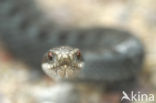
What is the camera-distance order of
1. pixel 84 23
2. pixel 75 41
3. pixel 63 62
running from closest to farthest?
1. pixel 63 62
2. pixel 75 41
3. pixel 84 23

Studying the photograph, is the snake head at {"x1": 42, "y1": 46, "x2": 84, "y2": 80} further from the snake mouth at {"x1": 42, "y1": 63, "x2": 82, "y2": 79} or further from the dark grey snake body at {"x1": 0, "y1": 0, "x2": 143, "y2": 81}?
the dark grey snake body at {"x1": 0, "y1": 0, "x2": 143, "y2": 81}

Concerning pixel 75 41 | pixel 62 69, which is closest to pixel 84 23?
pixel 75 41

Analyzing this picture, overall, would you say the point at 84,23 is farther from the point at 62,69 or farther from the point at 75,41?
the point at 62,69

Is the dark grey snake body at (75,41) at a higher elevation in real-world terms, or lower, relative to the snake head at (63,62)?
higher

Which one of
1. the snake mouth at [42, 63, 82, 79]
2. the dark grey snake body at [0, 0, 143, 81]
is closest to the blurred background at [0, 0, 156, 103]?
the dark grey snake body at [0, 0, 143, 81]

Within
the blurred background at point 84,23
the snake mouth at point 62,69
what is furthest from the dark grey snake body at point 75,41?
the snake mouth at point 62,69

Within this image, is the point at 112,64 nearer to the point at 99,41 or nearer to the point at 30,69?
the point at 99,41

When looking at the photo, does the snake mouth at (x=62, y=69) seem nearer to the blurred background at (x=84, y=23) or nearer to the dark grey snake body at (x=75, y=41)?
the blurred background at (x=84, y=23)
